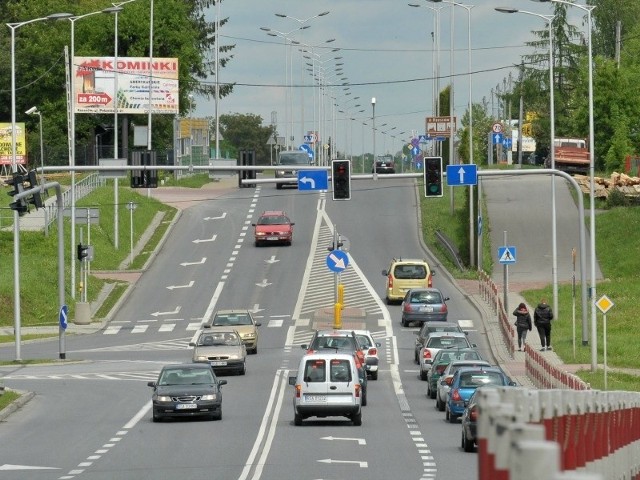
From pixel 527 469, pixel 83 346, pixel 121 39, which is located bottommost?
pixel 83 346

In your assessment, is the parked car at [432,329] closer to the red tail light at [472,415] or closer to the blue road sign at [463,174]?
the blue road sign at [463,174]

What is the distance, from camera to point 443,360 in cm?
3675

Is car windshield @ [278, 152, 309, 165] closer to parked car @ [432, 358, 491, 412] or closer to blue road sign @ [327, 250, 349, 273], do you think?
blue road sign @ [327, 250, 349, 273]

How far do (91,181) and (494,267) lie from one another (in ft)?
94.4

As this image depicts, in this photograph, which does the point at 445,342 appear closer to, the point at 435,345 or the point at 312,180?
the point at 435,345

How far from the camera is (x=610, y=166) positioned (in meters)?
102

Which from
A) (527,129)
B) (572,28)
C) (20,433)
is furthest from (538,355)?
(527,129)

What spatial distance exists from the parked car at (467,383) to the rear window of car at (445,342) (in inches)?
406

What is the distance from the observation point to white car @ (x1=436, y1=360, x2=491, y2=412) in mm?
32344

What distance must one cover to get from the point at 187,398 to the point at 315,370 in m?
2.95

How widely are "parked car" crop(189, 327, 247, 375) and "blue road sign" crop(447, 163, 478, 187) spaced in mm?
8276

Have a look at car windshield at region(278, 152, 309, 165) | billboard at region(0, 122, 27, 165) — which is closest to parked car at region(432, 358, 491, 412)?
car windshield at region(278, 152, 309, 165)

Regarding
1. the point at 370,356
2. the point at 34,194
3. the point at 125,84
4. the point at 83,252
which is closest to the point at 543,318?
the point at 370,356

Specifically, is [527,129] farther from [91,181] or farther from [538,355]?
[538,355]
